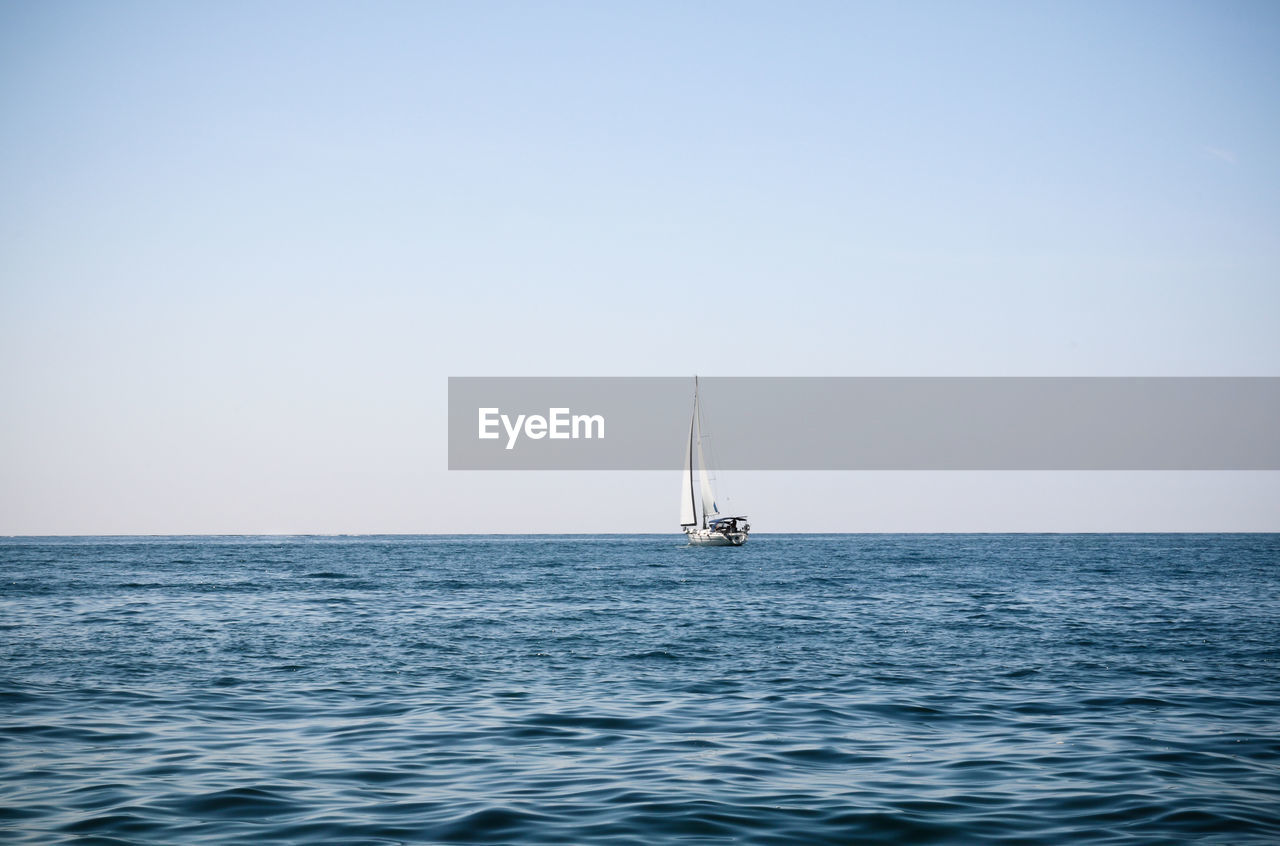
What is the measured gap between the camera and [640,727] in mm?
16484

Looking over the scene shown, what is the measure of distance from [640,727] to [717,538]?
10123 cm

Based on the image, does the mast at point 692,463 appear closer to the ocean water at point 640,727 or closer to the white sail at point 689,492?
the white sail at point 689,492

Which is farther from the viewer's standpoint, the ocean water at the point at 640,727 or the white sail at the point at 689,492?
the white sail at the point at 689,492

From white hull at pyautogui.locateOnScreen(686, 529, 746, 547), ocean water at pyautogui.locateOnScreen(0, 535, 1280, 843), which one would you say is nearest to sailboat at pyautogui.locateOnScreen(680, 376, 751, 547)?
white hull at pyautogui.locateOnScreen(686, 529, 746, 547)

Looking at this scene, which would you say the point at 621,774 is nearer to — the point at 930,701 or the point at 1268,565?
the point at 930,701

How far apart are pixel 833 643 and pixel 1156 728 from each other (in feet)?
40.2

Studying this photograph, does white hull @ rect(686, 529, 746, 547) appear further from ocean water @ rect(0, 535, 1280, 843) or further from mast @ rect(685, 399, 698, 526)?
ocean water @ rect(0, 535, 1280, 843)

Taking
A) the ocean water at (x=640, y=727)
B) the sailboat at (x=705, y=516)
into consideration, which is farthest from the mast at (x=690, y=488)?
the ocean water at (x=640, y=727)

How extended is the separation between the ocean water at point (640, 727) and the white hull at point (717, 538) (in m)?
78.6

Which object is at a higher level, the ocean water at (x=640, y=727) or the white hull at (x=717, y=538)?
the ocean water at (x=640, y=727)

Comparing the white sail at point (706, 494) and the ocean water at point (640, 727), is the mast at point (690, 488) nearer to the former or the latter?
the white sail at point (706, 494)

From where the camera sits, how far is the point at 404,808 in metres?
11.7

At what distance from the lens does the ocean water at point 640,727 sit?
11.3 meters

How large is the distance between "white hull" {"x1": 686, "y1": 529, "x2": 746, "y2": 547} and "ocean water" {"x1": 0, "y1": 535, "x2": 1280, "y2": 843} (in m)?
78.6
